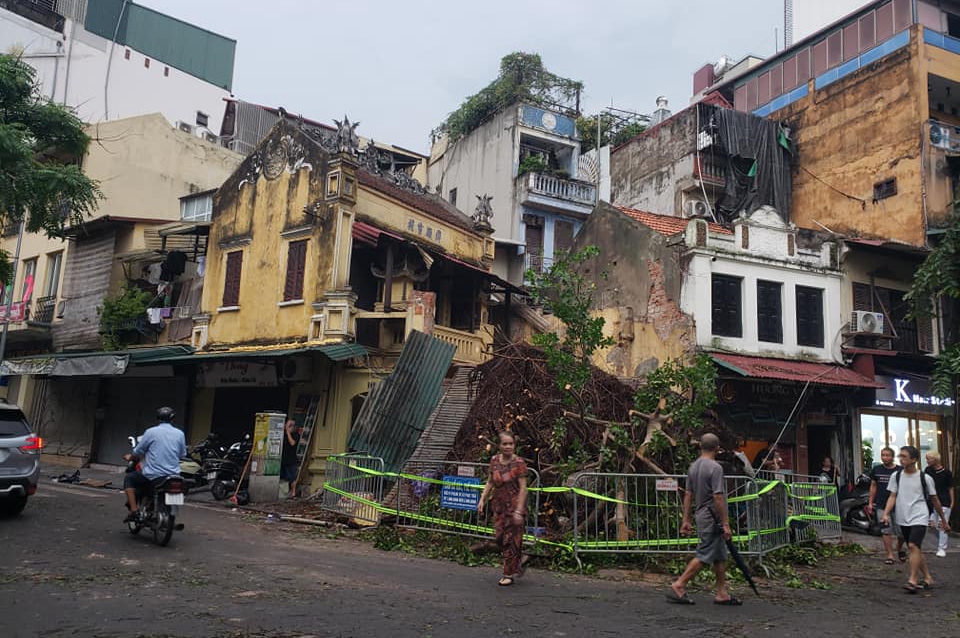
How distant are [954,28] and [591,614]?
25.3 meters

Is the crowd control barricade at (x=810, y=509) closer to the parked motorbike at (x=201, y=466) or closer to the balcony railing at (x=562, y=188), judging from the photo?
the parked motorbike at (x=201, y=466)

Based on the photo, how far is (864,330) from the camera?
19.4 meters

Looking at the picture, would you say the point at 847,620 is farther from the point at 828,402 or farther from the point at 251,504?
the point at 828,402

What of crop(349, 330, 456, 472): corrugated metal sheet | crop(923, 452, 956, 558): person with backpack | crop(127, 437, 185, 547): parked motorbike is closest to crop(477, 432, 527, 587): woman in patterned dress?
crop(127, 437, 185, 547): parked motorbike

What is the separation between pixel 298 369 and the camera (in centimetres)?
1784

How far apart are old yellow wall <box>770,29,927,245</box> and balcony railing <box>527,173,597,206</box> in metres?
7.29

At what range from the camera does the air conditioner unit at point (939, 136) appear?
71.1 ft

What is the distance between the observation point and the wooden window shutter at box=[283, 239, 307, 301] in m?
18.2

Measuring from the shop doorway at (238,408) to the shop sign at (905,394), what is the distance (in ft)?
52.6

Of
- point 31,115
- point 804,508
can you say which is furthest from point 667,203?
point 31,115

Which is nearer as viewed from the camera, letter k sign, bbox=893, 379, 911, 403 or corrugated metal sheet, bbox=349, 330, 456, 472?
corrugated metal sheet, bbox=349, 330, 456, 472

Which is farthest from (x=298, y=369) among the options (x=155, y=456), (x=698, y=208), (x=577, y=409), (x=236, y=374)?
(x=698, y=208)

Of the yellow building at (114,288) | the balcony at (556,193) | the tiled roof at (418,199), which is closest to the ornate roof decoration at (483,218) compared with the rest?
the tiled roof at (418,199)

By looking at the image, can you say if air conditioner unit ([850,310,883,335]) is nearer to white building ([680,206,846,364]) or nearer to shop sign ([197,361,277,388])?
white building ([680,206,846,364])
